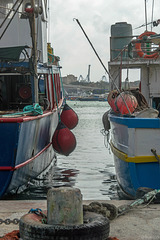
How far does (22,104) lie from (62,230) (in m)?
9.50

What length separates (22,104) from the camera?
1282cm

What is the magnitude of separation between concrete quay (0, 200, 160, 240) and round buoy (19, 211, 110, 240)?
2.05 feet

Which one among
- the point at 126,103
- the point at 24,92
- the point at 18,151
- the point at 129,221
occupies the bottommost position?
the point at 129,221

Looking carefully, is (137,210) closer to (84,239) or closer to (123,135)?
(84,239)

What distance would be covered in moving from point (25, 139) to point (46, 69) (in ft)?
10.8

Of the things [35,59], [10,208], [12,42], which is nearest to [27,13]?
[35,59]

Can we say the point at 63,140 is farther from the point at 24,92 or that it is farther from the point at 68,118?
the point at 68,118

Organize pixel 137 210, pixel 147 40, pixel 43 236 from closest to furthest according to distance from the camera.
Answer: pixel 43 236
pixel 137 210
pixel 147 40

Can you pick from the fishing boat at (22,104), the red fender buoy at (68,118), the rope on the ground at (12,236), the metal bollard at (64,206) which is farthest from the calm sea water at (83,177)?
the metal bollard at (64,206)

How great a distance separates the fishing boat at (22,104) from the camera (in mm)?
8180

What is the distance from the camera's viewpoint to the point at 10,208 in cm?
550

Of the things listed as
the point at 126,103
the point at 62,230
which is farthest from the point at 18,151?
the point at 62,230

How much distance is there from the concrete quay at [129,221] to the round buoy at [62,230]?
62cm

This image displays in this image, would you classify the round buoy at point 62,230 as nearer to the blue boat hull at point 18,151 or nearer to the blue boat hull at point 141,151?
the blue boat hull at point 141,151
